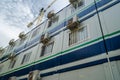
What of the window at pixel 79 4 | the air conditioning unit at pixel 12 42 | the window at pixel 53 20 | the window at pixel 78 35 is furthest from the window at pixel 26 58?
the air conditioning unit at pixel 12 42

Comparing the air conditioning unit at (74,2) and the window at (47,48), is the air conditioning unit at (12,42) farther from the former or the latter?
the air conditioning unit at (74,2)

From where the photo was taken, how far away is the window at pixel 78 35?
33.7ft

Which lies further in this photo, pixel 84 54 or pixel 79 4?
pixel 79 4

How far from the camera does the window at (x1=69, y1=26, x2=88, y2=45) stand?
A: 10.3m

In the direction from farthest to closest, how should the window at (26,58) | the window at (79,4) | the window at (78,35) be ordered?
the window at (26,58), the window at (79,4), the window at (78,35)

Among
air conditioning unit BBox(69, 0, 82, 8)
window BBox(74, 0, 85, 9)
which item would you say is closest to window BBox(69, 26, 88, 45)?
window BBox(74, 0, 85, 9)

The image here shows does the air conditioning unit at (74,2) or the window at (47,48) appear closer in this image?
the window at (47,48)

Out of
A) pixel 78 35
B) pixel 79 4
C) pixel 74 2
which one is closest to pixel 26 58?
pixel 78 35

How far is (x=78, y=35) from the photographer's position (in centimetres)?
1082

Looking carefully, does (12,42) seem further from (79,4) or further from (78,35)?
(78,35)

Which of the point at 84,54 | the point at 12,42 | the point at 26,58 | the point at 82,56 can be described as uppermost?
the point at 12,42

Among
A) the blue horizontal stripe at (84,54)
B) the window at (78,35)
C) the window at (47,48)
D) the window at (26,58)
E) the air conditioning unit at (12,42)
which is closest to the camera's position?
the blue horizontal stripe at (84,54)

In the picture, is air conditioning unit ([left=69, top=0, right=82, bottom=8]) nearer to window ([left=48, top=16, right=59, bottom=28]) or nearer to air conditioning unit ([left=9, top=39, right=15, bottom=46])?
window ([left=48, top=16, right=59, bottom=28])

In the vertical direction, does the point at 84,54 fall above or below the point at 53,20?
below
